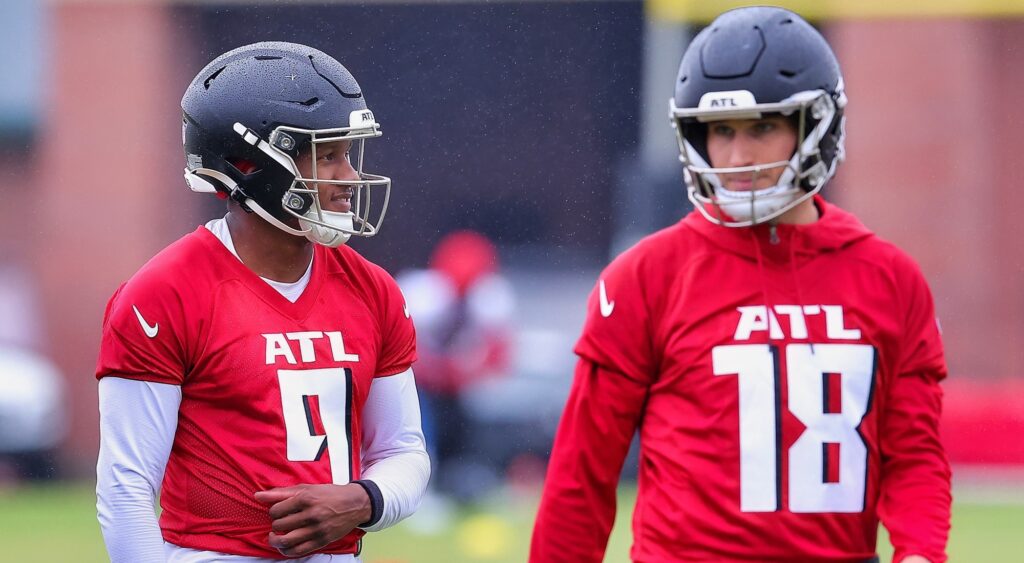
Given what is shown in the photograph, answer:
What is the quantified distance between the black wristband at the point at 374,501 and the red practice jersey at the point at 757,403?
11.7 inches

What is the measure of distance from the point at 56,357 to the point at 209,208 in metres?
7.82

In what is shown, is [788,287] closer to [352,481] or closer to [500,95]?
[352,481]

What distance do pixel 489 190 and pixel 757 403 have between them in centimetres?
259

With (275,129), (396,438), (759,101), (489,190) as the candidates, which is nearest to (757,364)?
(759,101)

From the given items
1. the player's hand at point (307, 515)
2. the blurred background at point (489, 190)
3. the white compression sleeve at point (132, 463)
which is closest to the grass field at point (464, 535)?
the blurred background at point (489, 190)

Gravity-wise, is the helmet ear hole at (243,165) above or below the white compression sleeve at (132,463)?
above

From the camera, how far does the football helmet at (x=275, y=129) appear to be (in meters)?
2.70

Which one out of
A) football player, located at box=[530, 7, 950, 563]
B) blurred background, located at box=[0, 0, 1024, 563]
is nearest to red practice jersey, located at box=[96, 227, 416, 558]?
football player, located at box=[530, 7, 950, 563]

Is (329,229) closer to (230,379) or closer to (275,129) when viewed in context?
(275,129)

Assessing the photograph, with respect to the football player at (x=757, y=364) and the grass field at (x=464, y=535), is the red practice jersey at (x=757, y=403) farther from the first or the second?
the grass field at (x=464, y=535)

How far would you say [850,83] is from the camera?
10.3m

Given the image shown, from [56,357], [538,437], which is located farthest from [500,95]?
[56,357]

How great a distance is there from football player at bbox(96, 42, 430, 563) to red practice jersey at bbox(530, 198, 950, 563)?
376mm

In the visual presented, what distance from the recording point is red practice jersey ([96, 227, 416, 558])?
8.30 feet
